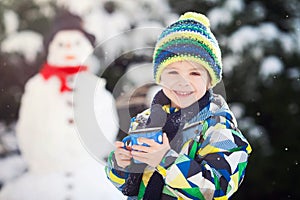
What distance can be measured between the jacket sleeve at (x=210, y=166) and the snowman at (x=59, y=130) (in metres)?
0.78

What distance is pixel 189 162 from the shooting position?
0.75 m

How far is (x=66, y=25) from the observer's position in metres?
1.69

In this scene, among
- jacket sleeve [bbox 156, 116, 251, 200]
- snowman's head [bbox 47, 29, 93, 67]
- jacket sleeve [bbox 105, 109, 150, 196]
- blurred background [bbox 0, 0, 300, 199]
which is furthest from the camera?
blurred background [bbox 0, 0, 300, 199]

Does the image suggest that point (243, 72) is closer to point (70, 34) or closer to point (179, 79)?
point (70, 34)

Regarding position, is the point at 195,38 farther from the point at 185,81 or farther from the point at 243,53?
the point at 243,53

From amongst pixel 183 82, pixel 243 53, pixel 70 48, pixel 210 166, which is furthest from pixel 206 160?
pixel 243 53

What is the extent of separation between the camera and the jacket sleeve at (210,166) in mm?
742

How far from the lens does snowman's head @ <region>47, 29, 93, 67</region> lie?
1.60m

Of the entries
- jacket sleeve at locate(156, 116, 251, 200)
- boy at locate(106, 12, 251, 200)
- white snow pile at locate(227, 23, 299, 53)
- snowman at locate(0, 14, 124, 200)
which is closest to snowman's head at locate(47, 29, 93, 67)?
snowman at locate(0, 14, 124, 200)

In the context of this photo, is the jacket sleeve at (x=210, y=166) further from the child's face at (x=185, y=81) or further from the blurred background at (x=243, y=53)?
the blurred background at (x=243, y=53)

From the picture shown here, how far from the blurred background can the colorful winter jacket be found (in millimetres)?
897

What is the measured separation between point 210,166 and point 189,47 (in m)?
0.21

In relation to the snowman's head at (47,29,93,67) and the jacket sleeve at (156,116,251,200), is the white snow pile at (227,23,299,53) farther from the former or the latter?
the jacket sleeve at (156,116,251,200)

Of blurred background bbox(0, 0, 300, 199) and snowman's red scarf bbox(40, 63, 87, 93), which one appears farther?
blurred background bbox(0, 0, 300, 199)
